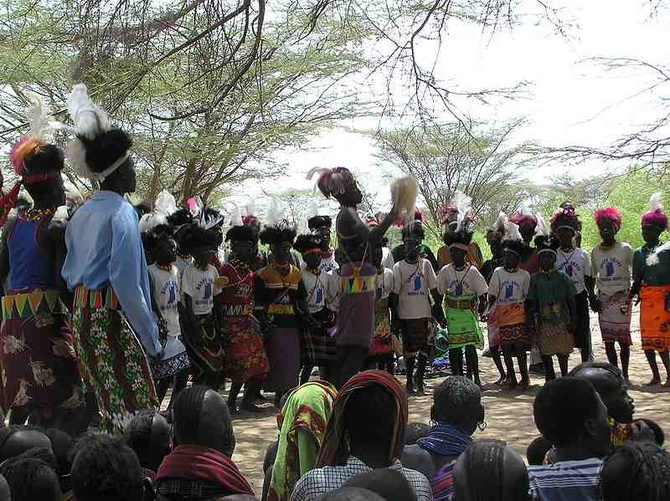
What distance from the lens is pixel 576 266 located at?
882cm

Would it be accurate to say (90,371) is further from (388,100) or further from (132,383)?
(388,100)

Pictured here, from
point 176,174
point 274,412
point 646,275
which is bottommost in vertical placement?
point 274,412

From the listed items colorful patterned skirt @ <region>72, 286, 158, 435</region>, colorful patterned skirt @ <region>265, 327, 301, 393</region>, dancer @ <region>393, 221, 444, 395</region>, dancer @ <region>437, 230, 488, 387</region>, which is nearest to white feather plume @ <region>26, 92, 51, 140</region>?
colorful patterned skirt @ <region>72, 286, 158, 435</region>

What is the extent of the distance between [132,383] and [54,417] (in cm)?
80

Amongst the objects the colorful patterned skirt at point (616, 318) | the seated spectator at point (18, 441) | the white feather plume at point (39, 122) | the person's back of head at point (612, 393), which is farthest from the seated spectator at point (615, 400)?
the colorful patterned skirt at point (616, 318)

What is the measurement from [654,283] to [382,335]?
8.66 ft

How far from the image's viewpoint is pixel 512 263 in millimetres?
8711

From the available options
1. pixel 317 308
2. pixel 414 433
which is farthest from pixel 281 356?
pixel 414 433

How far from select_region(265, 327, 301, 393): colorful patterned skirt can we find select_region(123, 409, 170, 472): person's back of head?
15.7 ft

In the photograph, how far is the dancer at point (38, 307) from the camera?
15.4 ft

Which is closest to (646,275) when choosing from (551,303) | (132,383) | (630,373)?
(551,303)

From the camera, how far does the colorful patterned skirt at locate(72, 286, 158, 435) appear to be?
4207mm

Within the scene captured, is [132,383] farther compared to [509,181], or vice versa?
[509,181]

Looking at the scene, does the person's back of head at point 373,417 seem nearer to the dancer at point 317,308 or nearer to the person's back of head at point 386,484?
the person's back of head at point 386,484
